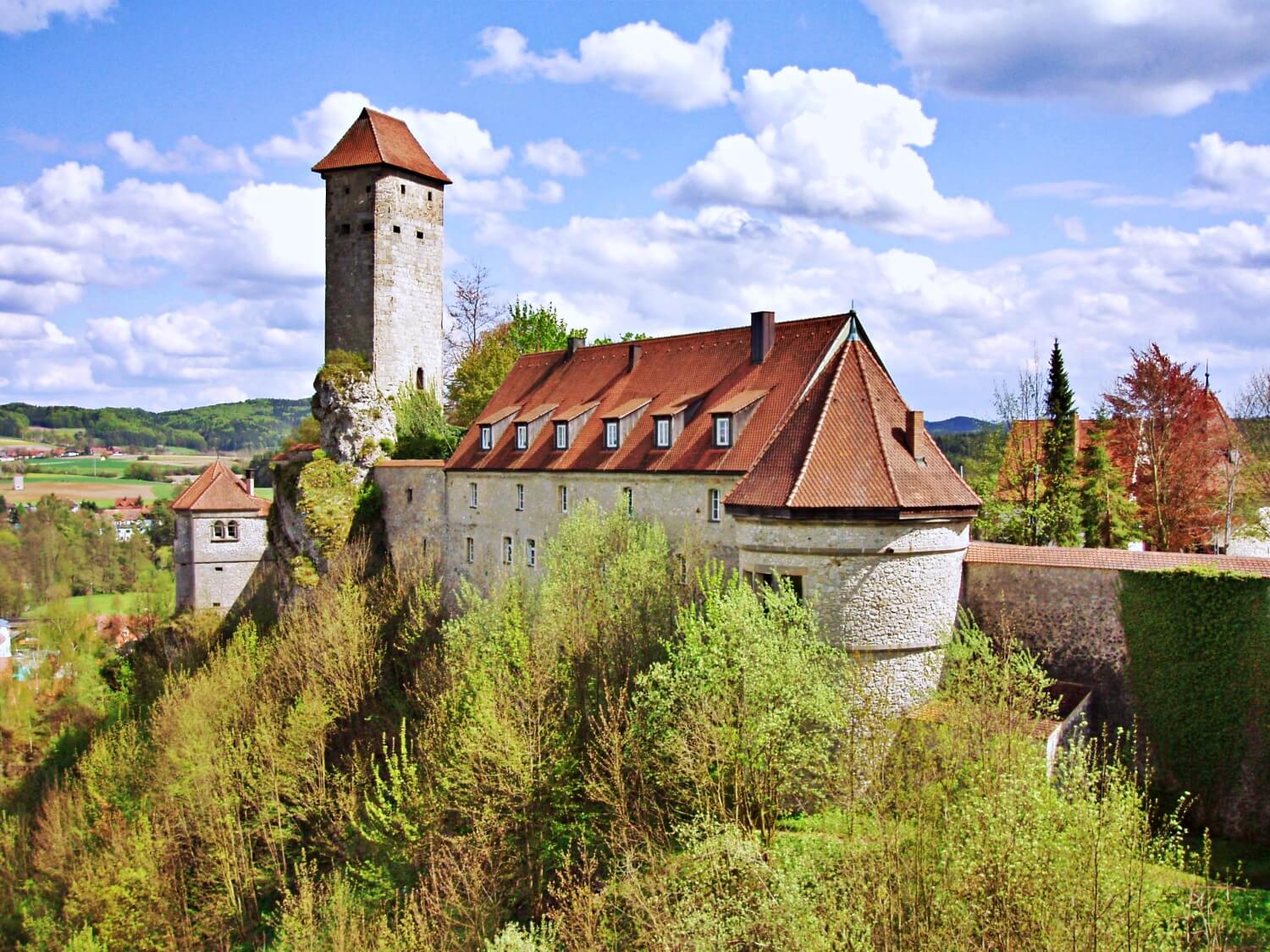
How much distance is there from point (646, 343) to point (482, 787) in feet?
53.1

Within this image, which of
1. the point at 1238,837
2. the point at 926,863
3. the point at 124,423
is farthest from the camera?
the point at 124,423

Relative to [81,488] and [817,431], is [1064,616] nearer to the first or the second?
[817,431]

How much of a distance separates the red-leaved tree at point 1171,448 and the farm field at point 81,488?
119 meters

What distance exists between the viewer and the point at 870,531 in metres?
21.0

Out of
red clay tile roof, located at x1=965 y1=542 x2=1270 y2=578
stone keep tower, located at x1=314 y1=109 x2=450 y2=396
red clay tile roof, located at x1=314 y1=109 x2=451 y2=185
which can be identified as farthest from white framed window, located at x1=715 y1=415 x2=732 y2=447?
red clay tile roof, located at x1=314 y1=109 x2=451 y2=185

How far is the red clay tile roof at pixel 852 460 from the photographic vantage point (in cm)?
2108

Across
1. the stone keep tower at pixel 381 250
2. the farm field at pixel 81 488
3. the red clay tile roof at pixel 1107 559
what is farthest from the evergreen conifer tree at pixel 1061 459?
the farm field at pixel 81 488

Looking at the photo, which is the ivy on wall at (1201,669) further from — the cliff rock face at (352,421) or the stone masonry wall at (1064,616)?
the cliff rock face at (352,421)

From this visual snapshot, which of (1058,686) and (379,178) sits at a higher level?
(379,178)

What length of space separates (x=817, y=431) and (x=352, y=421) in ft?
76.2

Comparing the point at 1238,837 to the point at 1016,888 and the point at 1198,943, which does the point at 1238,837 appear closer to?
the point at 1198,943

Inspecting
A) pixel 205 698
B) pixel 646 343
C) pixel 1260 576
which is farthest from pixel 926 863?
pixel 205 698

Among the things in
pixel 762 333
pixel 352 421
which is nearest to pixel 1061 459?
pixel 762 333

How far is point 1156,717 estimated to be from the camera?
69.7 ft
